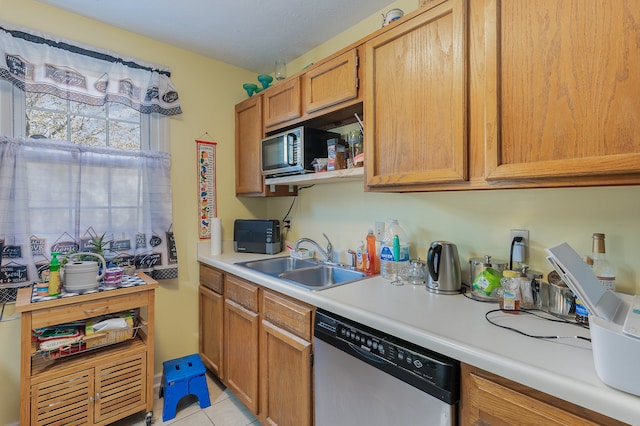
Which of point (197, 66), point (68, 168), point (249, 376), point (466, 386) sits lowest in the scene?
point (249, 376)

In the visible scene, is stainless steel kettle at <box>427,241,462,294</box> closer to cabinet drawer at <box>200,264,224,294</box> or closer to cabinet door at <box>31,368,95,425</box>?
cabinet drawer at <box>200,264,224,294</box>

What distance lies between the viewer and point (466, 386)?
85 cm

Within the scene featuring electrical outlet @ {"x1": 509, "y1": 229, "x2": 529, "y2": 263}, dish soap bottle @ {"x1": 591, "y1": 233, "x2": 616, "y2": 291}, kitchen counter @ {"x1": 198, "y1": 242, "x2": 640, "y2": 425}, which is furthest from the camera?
electrical outlet @ {"x1": 509, "y1": 229, "x2": 529, "y2": 263}

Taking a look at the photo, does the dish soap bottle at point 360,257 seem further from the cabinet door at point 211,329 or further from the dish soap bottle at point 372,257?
the cabinet door at point 211,329

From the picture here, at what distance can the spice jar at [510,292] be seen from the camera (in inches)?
43.2

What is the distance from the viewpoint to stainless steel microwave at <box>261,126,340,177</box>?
1.84m

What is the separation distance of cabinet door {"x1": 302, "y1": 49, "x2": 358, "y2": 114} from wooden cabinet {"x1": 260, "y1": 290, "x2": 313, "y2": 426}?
43.1 inches

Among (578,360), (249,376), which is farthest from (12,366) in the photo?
(578,360)

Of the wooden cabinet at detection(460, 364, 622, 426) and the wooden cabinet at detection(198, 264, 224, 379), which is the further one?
the wooden cabinet at detection(198, 264, 224, 379)

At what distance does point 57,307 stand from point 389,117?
1.89 metres

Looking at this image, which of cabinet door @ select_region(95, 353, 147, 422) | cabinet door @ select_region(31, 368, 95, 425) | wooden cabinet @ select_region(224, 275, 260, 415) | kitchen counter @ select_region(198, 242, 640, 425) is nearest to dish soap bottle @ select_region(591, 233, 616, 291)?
kitchen counter @ select_region(198, 242, 640, 425)

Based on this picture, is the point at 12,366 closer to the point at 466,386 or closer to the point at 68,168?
the point at 68,168

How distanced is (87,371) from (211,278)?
0.82 meters

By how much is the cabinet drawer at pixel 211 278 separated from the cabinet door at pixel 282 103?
44.1 inches
